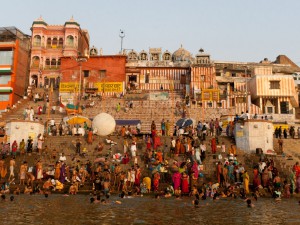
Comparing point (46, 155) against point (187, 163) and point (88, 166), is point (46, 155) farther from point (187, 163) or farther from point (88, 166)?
point (187, 163)

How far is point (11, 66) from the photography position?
42.2 m

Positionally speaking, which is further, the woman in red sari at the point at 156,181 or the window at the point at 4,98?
the window at the point at 4,98

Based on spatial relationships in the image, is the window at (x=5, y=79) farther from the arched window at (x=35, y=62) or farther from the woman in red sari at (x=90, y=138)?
the woman in red sari at (x=90, y=138)

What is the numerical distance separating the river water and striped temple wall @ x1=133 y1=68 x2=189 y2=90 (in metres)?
32.3

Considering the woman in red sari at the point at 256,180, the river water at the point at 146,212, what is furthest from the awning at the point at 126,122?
the river water at the point at 146,212

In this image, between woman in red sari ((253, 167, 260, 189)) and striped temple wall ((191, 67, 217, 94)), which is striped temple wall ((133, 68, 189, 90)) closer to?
striped temple wall ((191, 67, 217, 94))

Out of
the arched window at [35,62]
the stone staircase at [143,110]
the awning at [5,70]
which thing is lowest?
the stone staircase at [143,110]

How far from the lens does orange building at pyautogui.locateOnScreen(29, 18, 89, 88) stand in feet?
158

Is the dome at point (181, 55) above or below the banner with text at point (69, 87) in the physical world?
above

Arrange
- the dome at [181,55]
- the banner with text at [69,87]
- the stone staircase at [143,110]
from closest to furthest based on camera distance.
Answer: the stone staircase at [143,110] < the banner with text at [69,87] < the dome at [181,55]

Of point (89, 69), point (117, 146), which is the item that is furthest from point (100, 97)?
point (117, 146)

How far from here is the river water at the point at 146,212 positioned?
9.83 meters

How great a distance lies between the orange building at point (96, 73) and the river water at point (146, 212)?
2831 cm

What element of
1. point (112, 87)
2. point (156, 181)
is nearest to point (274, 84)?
point (112, 87)
